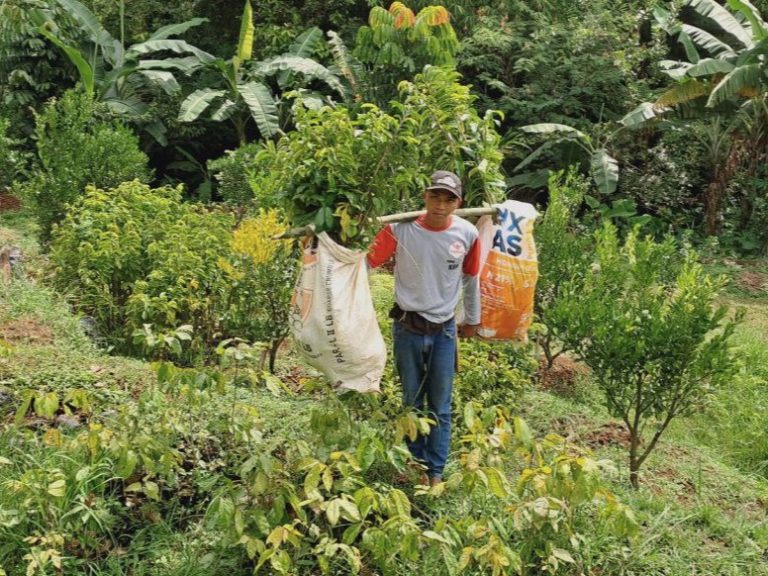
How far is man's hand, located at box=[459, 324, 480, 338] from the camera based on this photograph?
3.82 meters

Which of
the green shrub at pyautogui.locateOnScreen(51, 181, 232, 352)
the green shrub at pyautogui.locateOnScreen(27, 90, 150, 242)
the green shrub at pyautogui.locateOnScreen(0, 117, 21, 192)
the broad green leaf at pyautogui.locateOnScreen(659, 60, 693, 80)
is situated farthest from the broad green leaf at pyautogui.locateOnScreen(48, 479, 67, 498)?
the broad green leaf at pyautogui.locateOnScreen(659, 60, 693, 80)

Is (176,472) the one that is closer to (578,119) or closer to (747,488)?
→ (747,488)

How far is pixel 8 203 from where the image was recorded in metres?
10.8

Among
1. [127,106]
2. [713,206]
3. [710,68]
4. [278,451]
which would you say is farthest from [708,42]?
[278,451]

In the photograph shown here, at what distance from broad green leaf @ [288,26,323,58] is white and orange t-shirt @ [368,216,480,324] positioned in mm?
9467

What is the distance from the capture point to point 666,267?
6934mm

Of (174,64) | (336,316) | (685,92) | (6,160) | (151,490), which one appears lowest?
(6,160)

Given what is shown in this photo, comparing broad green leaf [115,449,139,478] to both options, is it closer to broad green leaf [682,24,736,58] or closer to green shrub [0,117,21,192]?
green shrub [0,117,21,192]

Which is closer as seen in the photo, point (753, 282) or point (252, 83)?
point (753, 282)

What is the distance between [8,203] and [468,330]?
8.94 metres

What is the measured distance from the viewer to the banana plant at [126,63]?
11.9 m

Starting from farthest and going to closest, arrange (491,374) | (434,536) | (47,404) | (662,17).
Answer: (662,17) < (491,374) < (47,404) < (434,536)

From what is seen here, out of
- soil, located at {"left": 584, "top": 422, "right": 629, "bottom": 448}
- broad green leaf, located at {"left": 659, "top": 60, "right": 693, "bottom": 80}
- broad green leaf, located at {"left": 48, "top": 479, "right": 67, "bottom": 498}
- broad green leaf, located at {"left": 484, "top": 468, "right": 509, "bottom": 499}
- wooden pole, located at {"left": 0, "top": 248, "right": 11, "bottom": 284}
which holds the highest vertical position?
broad green leaf, located at {"left": 659, "top": 60, "right": 693, "bottom": 80}

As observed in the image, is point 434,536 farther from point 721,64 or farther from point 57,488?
point 721,64
